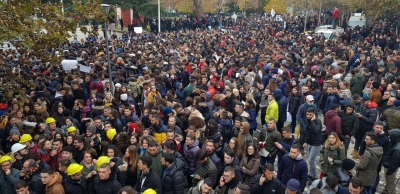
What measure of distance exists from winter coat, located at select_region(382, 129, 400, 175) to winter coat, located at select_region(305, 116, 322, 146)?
1249 millimetres

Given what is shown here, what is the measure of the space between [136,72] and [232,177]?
958 centimetres

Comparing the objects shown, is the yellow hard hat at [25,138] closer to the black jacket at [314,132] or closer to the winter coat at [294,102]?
the black jacket at [314,132]

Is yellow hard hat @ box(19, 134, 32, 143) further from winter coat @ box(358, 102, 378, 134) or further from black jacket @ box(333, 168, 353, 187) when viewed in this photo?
winter coat @ box(358, 102, 378, 134)

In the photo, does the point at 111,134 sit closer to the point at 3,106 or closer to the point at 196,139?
the point at 196,139

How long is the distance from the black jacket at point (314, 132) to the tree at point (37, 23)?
16.7 feet

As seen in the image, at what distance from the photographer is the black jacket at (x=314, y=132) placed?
742 centimetres

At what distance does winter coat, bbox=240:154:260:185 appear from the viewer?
19.5 ft

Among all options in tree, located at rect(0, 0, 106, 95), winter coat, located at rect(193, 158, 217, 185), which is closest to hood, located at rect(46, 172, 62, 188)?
winter coat, located at rect(193, 158, 217, 185)

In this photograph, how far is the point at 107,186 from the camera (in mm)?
5395

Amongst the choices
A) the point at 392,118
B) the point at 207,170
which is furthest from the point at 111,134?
the point at 392,118

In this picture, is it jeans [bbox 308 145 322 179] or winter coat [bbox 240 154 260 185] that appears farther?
jeans [bbox 308 145 322 179]

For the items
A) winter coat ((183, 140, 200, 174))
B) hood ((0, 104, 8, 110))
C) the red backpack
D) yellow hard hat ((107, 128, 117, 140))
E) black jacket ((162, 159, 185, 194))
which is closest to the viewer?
black jacket ((162, 159, 185, 194))

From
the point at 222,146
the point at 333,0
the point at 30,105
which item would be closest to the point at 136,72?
the point at 30,105

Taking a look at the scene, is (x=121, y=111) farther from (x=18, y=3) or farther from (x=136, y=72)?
(x=136, y=72)
